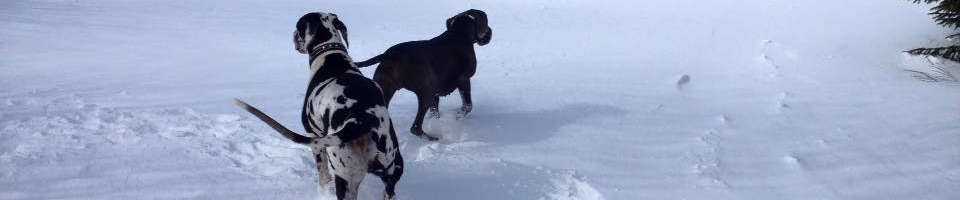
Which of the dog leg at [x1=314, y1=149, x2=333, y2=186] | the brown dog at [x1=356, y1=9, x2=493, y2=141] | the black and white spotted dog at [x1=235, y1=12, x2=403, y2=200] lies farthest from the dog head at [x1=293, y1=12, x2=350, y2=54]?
the dog leg at [x1=314, y1=149, x2=333, y2=186]

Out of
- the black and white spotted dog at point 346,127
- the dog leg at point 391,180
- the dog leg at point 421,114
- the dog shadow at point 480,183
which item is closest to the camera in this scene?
the black and white spotted dog at point 346,127

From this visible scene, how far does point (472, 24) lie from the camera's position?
5.07 meters

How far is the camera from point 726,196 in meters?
3.69

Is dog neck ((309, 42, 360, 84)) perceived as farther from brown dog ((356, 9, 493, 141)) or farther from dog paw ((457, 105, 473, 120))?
dog paw ((457, 105, 473, 120))

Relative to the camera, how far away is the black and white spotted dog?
2.80 meters

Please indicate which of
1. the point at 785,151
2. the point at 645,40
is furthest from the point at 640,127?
the point at 645,40

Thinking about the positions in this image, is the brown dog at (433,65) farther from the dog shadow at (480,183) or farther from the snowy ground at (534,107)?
the dog shadow at (480,183)

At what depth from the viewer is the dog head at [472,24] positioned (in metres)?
5.01

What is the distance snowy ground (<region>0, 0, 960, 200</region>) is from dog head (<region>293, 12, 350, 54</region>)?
75cm

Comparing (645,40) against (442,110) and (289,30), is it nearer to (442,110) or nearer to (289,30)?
(442,110)

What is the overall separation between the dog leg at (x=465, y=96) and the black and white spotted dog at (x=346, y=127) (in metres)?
1.45

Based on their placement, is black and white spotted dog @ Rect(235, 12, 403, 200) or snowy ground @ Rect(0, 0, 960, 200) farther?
snowy ground @ Rect(0, 0, 960, 200)

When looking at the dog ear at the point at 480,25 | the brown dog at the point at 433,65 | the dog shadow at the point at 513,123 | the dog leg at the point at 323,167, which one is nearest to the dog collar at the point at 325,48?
the brown dog at the point at 433,65

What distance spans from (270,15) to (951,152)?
27.3ft
